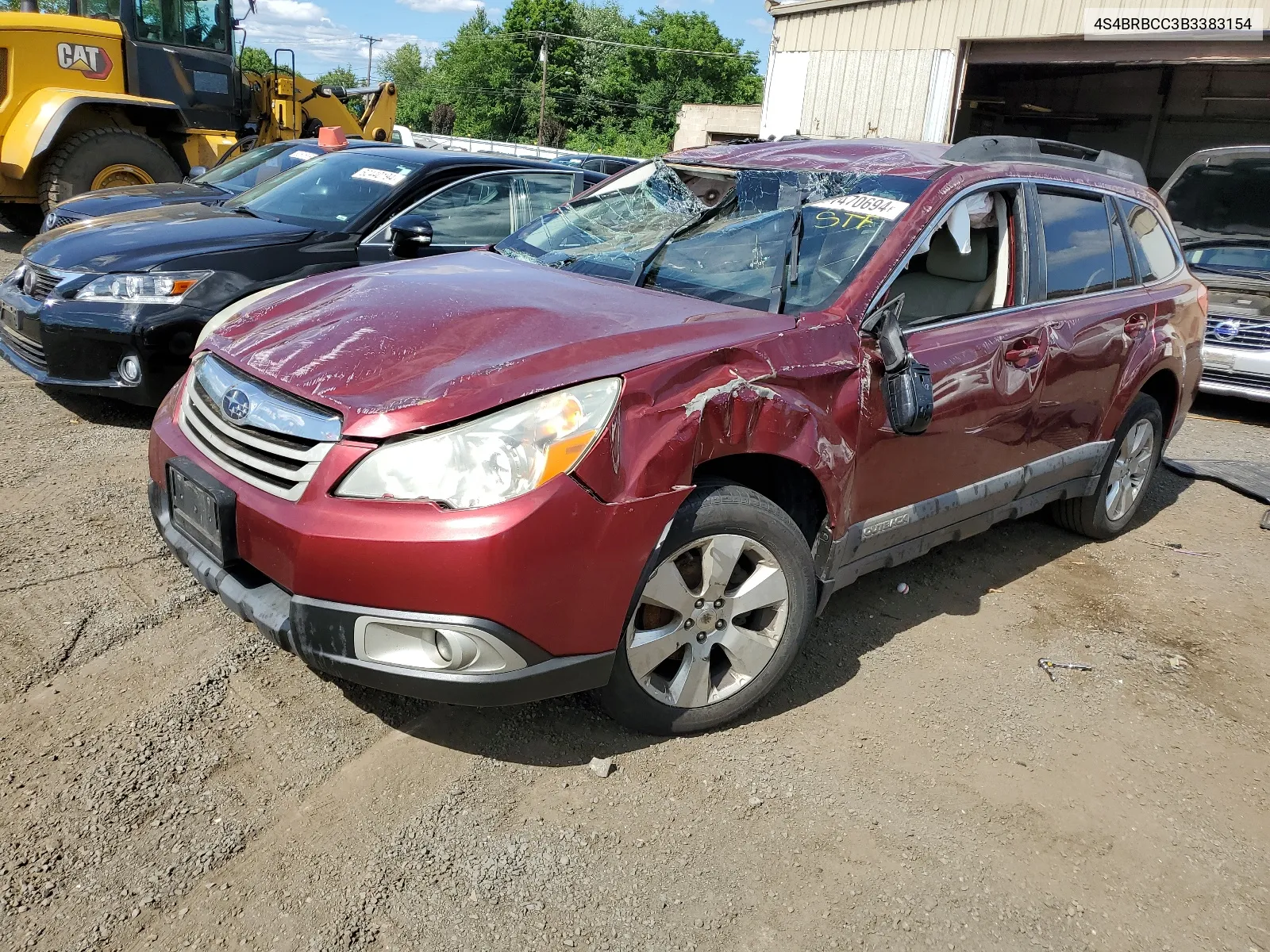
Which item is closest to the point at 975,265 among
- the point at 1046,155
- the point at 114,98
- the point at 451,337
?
the point at 1046,155

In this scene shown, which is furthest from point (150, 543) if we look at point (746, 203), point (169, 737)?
point (746, 203)

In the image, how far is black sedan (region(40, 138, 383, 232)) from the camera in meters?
6.82

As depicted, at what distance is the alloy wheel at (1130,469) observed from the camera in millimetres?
4648

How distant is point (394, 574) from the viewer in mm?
2277

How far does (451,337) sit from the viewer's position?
105 inches

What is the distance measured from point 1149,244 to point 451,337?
11.9 ft

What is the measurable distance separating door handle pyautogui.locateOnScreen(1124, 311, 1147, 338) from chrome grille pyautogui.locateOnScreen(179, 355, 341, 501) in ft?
11.3

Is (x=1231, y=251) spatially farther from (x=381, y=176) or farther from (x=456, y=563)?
(x=456, y=563)

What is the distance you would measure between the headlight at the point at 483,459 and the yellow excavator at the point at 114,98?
9035 mm

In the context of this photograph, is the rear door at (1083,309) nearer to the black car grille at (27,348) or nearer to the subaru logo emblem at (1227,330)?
the subaru logo emblem at (1227,330)

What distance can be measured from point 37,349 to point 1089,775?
5186 millimetres

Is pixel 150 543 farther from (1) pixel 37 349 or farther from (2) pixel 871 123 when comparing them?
(2) pixel 871 123

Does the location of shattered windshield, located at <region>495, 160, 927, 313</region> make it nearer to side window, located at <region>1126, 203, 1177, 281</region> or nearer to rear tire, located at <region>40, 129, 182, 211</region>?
side window, located at <region>1126, 203, 1177, 281</region>

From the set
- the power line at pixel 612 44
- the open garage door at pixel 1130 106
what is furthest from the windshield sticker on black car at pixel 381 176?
the power line at pixel 612 44
